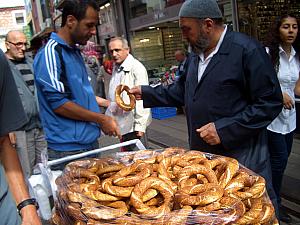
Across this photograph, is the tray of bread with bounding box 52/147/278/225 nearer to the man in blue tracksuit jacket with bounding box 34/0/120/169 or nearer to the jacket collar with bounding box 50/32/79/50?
the man in blue tracksuit jacket with bounding box 34/0/120/169

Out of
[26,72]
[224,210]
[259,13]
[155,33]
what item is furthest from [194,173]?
[155,33]

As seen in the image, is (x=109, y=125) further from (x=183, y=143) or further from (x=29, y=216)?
(x=183, y=143)

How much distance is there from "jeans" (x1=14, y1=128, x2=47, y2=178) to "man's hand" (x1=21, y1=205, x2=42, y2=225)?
2663 millimetres

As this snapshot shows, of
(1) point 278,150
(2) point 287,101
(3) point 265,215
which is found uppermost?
(2) point 287,101

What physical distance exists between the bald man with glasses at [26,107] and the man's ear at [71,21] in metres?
1.84

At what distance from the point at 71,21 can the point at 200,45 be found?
91 centimetres

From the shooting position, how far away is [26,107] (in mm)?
4246

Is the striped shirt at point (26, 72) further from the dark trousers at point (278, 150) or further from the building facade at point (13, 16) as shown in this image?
the building facade at point (13, 16)

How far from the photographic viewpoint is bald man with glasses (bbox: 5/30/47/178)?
4266 millimetres

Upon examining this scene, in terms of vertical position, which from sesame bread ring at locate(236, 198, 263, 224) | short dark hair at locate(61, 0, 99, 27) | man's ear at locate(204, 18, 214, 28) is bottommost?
sesame bread ring at locate(236, 198, 263, 224)

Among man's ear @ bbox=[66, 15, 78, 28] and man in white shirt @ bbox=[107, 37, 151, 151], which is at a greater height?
man's ear @ bbox=[66, 15, 78, 28]

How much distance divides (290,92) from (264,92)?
4.52 ft

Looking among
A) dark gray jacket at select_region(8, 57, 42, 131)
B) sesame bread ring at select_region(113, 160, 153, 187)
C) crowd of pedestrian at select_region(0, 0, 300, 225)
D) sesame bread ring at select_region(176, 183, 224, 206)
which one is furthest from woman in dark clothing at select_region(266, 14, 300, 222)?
dark gray jacket at select_region(8, 57, 42, 131)

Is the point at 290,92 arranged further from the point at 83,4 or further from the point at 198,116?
the point at 83,4
